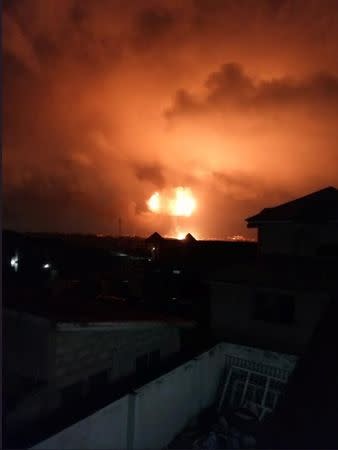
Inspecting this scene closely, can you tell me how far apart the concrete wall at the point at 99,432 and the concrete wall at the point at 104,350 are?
1624 mm

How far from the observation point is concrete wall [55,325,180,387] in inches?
383

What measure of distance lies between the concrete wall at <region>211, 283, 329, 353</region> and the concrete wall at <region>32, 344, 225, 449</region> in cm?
197

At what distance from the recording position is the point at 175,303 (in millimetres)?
24688

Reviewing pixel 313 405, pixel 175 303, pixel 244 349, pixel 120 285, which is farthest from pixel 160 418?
pixel 120 285

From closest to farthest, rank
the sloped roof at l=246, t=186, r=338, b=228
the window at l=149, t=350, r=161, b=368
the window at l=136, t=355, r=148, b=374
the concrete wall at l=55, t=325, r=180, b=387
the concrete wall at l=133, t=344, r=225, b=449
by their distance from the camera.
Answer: the concrete wall at l=55, t=325, r=180, b=387
the concrete wall at l=133, t=344, r=225, b=449
the window at l=136, t=355, r=148, b=374
the window at l=149, t=350, r=161, b=368
the sloped roof at l=246, t=186, r=338, b=228

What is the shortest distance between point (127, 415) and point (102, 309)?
3684 mm

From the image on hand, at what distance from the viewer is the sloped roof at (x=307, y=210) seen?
53.5 ft

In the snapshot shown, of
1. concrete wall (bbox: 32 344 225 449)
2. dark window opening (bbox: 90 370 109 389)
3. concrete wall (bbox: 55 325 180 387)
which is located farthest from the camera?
dark window opening (bbox: 90 370 109 389)

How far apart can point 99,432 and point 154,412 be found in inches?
88.2

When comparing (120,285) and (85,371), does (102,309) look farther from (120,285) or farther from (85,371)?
(120,285)

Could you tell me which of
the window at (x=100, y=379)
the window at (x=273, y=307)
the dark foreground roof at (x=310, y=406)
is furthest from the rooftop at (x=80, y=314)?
the dark foreground roof at (x=310, y=406)

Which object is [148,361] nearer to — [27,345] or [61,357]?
[61,357]

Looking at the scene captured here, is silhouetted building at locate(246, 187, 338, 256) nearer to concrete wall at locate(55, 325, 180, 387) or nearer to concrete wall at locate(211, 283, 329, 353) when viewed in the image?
concrete wall at locate(211, 283, 329, 353)

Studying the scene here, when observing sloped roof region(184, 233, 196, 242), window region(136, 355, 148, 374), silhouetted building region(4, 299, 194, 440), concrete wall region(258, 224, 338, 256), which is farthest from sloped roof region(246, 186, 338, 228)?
sloped roof region(184, 233, 196, 242)
